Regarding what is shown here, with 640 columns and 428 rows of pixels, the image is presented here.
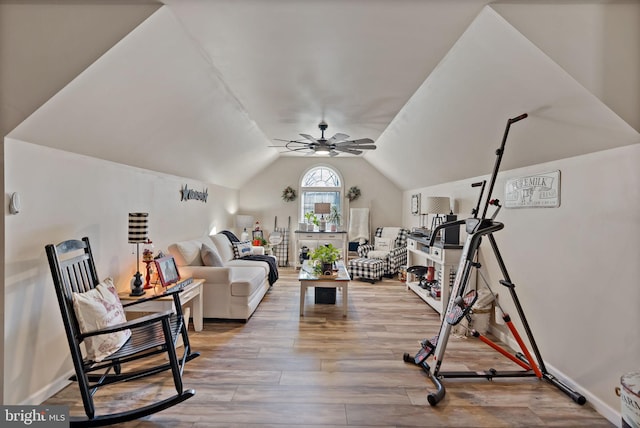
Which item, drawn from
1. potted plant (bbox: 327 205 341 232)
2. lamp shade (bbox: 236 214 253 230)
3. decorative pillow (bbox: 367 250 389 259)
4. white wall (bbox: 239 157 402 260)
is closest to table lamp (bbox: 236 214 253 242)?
lamp shade (bbox: 236 214 253 230)

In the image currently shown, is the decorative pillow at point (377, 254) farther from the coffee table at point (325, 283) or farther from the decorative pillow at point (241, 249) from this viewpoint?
the decorative pillow at point (241, 249)

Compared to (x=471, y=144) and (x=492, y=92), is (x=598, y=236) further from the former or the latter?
(x=471, y=144)

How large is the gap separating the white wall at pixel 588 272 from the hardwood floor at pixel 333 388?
1.00 ft

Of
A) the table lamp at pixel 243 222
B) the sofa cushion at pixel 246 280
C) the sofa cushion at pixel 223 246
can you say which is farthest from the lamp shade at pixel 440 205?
the table lamp at pixel 243 222

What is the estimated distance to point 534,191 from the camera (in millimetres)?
2670

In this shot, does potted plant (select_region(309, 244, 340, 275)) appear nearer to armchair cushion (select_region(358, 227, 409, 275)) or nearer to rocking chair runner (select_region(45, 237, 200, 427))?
rocking chair runner (select_region(45, 237, 200, 427))

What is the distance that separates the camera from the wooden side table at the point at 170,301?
2643 millimetres

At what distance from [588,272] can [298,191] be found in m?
5.73

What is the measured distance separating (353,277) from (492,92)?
4.02m

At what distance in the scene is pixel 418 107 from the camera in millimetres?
3527

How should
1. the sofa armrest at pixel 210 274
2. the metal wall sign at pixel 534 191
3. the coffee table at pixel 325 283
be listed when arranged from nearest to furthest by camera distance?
the metal wall sign at pixel 534 191
the sofa armrest at pixel 210 274
the coffee table at pixel 325 283

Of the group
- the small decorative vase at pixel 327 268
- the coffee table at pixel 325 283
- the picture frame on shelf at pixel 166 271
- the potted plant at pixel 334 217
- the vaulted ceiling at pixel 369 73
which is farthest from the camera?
the potted plant at pixel 334 217

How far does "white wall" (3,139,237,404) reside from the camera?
1.91 metres

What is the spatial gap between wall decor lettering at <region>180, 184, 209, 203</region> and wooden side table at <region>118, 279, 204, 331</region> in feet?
5.00
